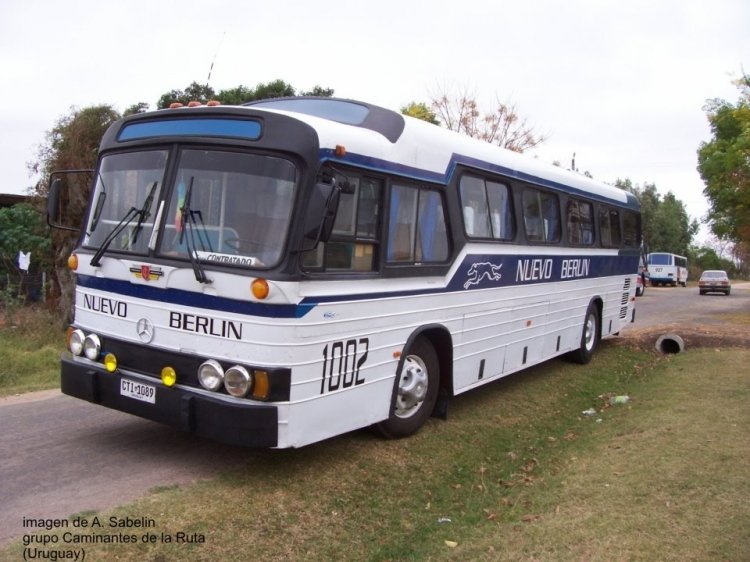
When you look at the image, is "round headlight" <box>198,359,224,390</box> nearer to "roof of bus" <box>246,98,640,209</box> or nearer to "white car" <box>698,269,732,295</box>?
"roof of bus" <box>246,98,640,209</box>

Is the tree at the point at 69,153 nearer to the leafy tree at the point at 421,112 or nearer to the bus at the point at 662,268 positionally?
the leafy tree at the point at 421,112

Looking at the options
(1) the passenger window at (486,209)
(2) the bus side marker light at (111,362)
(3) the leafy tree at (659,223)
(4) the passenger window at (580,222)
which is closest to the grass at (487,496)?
→ (2) the bus side marker light at (111,362)

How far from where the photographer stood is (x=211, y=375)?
453 cm

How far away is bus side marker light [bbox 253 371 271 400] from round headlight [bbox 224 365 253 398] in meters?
0.04

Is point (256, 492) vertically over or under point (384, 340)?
under

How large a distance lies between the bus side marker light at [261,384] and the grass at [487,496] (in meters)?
0.76

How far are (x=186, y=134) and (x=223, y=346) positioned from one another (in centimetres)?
163

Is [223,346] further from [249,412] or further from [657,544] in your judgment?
[657,544]

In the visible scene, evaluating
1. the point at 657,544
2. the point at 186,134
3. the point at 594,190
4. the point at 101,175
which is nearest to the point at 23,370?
the point at 101,175

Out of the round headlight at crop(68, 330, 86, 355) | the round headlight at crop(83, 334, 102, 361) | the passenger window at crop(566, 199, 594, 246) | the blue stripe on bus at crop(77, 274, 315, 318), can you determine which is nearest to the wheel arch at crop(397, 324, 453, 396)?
the blue stripe on bus at crop(77, 274, 315, 318)

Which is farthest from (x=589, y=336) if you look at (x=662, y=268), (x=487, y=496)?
(x=662, y=268)

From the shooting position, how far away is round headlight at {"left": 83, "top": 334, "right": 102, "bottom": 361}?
516cm

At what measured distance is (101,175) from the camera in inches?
216

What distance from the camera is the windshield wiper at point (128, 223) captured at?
4.98 metres
